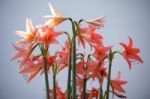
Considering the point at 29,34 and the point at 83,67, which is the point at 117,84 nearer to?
the point at 83,67

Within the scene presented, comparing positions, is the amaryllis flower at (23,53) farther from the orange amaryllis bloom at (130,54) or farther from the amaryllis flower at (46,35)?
the orange amaryllis bloom at (130,54)

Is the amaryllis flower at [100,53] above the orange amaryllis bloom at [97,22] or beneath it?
beneath

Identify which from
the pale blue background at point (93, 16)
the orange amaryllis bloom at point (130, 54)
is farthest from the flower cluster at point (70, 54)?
the pale blue background at point (93, 16)

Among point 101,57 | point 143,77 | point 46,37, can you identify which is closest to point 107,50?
point 101,57

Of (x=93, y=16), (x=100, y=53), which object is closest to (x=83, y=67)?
(x=100, y=53)

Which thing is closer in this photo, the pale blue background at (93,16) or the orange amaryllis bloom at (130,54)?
the orange amaryllis bloom at (130,54)

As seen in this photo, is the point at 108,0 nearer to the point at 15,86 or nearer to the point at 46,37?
the point at 15,86

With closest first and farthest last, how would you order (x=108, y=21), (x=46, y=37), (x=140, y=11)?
(x=46, y=37)
(x=108, y=21)
(x=140, y=11)

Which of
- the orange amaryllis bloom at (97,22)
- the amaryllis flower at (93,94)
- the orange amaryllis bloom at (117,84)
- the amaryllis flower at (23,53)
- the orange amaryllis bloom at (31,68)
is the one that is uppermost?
the orange amaryllis bloom at (97,22)
